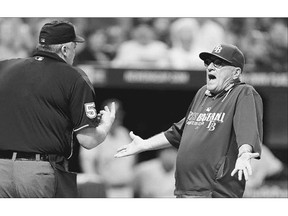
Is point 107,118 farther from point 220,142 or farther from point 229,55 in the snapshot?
point 229,55

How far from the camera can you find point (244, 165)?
15.6 feet

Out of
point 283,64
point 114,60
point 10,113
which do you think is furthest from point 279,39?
point 10,113

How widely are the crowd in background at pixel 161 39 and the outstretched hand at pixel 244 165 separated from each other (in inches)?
258

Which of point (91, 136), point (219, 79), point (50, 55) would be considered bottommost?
point (91, 136)

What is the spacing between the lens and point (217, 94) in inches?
Result: 213

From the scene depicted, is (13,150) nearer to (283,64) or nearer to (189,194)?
(189,194)

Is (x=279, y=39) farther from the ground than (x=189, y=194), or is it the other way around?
(x=279, y=39)

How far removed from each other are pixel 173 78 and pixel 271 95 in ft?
5.48

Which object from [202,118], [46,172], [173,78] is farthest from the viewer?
[173,78]

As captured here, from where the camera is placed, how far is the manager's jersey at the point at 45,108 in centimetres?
500

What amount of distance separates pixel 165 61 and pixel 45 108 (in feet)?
21.8

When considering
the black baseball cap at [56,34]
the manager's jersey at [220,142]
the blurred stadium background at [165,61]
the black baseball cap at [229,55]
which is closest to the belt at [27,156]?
the black baseball cap at [56,34]

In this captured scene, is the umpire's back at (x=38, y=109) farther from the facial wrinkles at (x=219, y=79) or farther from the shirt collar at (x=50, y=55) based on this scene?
the facial wrinkles at (x=219, y=79)

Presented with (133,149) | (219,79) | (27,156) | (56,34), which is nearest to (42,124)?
(27,156)
